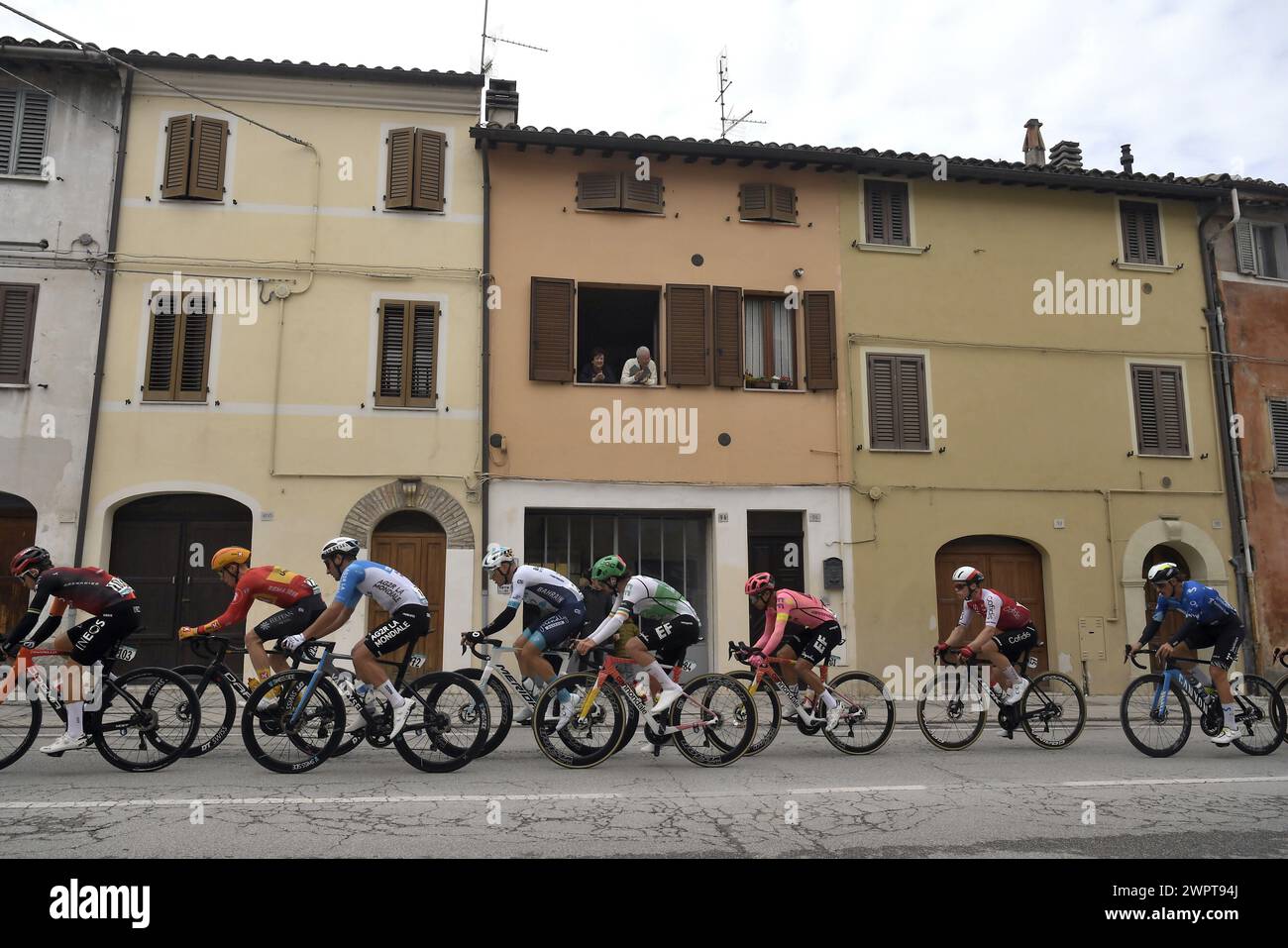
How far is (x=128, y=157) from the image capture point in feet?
46.4

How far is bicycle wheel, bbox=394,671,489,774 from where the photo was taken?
7293 millimetres

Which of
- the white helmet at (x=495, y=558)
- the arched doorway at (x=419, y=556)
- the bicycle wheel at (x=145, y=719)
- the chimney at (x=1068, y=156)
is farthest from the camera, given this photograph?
the chimney at (x=1068, y=156)

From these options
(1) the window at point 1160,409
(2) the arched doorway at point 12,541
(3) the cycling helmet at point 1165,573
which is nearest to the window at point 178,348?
(2) the arched doorway at point 12,541

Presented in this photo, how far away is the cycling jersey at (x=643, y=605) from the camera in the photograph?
7.62 meters

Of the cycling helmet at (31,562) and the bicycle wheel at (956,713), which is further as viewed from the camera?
the bicycle wheel at (956,713)

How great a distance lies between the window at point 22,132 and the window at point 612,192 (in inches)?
318

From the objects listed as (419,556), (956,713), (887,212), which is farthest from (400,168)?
(956,713)

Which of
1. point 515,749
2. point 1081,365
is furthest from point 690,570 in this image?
point 1081,365

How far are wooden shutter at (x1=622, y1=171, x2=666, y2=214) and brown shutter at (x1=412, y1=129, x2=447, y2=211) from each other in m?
2.95

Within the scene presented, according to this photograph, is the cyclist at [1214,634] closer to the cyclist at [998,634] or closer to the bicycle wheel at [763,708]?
the cyclist at [998,634]

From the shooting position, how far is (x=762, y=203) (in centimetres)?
1575

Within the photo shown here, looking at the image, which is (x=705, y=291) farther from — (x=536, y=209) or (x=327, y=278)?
(x=327, y=278)
